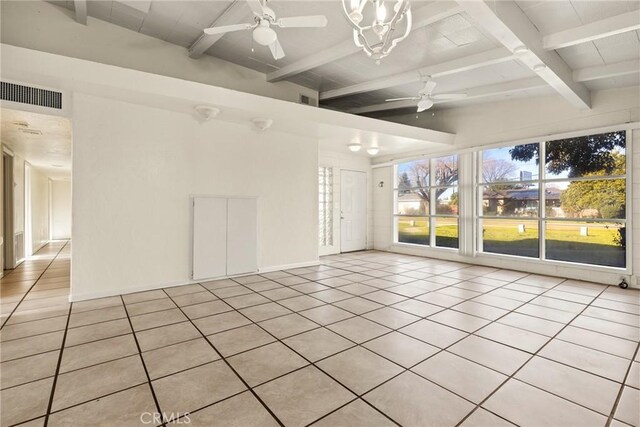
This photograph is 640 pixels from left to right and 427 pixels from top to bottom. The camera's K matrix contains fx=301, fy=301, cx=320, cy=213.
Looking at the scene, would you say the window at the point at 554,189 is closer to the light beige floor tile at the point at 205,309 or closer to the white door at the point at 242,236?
the white door at the point at 242,236

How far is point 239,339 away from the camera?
2.80 m

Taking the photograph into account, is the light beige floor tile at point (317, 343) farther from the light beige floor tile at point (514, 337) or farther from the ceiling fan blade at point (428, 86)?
the ceiling fan blade at point (428, 86)

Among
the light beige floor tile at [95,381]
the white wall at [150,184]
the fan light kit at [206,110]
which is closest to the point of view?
the light beige floor tile at [95,381]

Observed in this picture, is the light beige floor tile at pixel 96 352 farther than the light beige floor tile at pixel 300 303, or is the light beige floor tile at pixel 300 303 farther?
the light beige floor tile at pixel 300 303

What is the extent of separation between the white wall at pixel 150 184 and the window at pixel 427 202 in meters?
3.91

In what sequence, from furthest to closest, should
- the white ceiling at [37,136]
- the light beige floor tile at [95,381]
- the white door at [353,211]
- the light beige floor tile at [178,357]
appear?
the white door at [353,211], the white ceiling at [37,136], the light beige floor tile at [178,357], the light beige floor tile at [95,381]

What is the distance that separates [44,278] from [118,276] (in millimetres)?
2149

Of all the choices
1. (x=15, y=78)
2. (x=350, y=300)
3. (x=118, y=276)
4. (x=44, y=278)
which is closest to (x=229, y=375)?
(x=350, y=300)

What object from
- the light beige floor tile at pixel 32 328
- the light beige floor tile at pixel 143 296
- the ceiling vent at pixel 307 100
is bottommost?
the light beige floor tile at pixel 32 328

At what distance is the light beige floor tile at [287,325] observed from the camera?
296 centimetres

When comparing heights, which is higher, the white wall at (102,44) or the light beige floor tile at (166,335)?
the white wall at (102,44)

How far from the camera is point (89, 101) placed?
13.0 ft

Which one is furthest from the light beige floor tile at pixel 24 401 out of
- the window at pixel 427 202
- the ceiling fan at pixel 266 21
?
the window at pixel 427 202

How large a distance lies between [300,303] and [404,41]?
3942 mm
